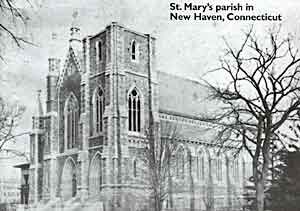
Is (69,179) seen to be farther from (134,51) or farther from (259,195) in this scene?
(259,195)

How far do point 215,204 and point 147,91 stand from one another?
4.96m

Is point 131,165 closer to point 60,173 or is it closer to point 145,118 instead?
point 145,118

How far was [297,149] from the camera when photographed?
11.7 meters

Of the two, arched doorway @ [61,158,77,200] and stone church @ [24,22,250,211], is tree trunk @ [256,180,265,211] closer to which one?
stone church @ [24,22,250,211]

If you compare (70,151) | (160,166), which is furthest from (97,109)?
(160,166)

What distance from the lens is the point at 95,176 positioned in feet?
65.1

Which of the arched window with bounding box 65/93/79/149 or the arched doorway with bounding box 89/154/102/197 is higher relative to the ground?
the arched window with bounding box 65/93/79/149

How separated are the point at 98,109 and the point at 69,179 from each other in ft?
10.0

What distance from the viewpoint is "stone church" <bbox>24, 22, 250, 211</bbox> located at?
19.0 m

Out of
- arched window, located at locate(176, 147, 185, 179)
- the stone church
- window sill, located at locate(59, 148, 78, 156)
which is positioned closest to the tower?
the stone church

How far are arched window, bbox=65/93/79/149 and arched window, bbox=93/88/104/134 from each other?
1.24m

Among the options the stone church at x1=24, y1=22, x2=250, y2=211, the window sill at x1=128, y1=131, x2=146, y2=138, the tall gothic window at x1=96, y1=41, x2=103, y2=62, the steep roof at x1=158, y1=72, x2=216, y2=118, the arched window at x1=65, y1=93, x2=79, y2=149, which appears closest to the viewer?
the stone church at x1=24, y1=22, x2=250, y2=211

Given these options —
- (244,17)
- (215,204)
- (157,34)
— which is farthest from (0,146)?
(215,204)

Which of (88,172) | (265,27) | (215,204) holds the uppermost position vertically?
(265,27)
